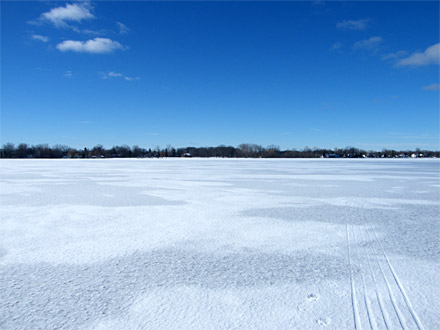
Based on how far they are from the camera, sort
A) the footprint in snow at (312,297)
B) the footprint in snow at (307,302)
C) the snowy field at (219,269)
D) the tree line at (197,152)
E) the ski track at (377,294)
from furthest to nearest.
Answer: the tree line at (197,152) < the footprint in snow at (312,297) < the footprint in snow at (307,302) < the snowy field at (219,269) < the ski track at (377,294)

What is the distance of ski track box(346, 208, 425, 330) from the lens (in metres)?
2.23

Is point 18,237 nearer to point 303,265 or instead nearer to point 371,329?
point 303,265

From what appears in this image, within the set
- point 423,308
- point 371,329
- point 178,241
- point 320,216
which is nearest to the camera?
point 371,329

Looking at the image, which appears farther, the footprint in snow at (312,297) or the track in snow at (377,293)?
the footprint in snow at (312,297)

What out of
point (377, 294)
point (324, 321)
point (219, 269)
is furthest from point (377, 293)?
point (219, 269)

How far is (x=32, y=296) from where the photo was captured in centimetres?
268

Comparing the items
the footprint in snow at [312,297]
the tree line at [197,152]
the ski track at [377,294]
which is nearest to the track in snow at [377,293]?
the ski track at [377,294]

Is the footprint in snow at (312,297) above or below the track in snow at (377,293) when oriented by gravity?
below

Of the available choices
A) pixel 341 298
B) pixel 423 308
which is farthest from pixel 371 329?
pixel 423 308

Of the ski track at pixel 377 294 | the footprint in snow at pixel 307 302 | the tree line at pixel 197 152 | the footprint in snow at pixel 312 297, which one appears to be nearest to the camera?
the ski track at pixel 377 294

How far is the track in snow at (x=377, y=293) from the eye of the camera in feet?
7.34

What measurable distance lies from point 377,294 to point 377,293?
0.9 inches

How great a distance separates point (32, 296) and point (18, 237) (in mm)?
2336

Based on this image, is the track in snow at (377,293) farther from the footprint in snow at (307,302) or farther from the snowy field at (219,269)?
the footprint in snow at (307,302)
